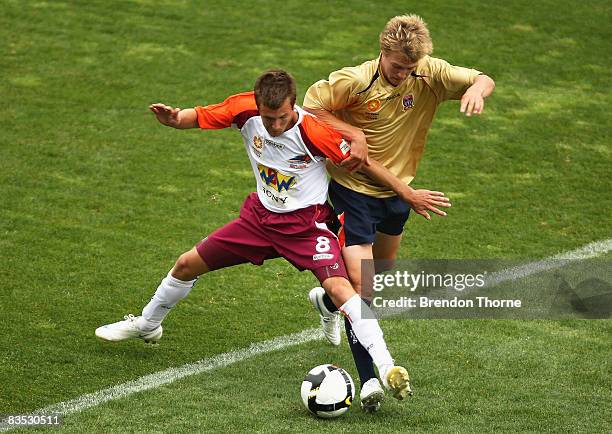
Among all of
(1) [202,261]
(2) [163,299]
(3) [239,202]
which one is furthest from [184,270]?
(3) [239,202]

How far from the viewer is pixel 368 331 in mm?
6324

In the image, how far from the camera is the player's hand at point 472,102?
6387 mm

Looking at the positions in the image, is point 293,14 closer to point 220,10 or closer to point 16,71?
point 220,10

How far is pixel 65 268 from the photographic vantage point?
28.9 feet

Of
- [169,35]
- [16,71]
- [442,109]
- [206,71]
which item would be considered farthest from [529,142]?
[16,71]

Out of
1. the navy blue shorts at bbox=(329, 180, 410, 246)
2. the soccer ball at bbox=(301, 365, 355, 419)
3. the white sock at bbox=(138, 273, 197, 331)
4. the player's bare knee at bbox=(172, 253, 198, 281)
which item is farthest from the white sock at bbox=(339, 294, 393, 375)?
the white sock at bbox=(138, 273, 197, 331)

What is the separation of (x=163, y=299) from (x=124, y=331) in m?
0.41

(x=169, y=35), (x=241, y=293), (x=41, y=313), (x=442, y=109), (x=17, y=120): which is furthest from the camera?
(x=169, y=35)

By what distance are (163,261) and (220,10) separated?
6.57m

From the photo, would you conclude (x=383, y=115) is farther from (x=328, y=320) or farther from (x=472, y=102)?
(x=328, y=320)

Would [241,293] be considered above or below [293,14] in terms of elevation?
below

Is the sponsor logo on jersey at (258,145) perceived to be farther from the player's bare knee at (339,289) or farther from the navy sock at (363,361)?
the navy sock at (363,361)

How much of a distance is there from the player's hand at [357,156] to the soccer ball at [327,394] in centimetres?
124

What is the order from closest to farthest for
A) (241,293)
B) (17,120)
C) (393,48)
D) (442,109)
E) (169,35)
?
(393,48)
(241,293)
(17,120)
(442,109)
(169,35)
